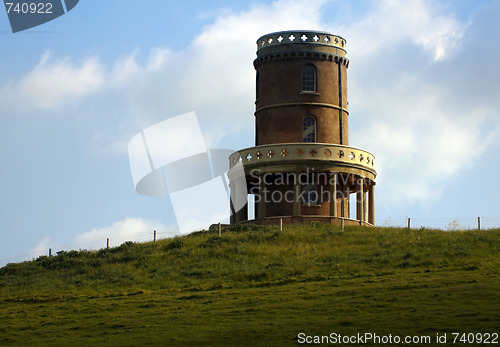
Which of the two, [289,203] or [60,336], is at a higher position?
[289,203]

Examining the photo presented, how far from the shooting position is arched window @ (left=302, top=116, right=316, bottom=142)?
58219 millimetres

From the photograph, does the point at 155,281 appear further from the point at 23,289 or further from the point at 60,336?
Result: the point at 60,336

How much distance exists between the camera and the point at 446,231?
47.2 metres

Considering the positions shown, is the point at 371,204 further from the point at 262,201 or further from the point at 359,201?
the point at 262,201

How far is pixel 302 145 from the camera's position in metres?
55.5

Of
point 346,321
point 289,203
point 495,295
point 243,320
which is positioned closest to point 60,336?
point 243,320

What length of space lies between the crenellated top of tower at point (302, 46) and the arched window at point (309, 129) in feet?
13.8

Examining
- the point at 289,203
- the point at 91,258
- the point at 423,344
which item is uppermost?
the point at 289,203

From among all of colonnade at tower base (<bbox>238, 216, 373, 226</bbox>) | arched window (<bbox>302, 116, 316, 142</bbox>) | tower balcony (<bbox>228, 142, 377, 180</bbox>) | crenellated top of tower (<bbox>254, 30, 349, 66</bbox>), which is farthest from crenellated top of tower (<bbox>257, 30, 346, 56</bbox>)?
colonnade at tower base (<bbox>238, 216, 373, 226</bbox>)

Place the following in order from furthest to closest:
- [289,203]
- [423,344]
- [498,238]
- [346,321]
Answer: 1. [289,203]
2. [498,238]
3. [346,321]
4. [423,344]

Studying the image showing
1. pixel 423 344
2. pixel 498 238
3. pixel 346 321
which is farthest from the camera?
pixel 498 238

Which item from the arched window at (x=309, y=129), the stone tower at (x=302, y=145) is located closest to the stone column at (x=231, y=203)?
the stone tower at (x=302, y=145)

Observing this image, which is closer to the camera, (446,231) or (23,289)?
(23,289)

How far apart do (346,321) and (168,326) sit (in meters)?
5.89
